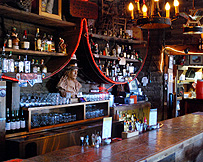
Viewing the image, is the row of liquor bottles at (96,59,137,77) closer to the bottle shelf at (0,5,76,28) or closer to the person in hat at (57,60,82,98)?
the person in hat at (57,60,82,98)

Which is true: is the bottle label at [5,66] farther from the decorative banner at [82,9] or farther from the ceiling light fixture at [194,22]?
the ceiling light fixture at [194,22]

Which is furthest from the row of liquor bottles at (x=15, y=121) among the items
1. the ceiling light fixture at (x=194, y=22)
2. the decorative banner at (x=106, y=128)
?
the ceiling light fixture at (x=194, y=22)

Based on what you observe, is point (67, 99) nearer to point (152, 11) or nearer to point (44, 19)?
point (44, 19)

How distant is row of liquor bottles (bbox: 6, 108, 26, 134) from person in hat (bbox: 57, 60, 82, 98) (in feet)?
3.25

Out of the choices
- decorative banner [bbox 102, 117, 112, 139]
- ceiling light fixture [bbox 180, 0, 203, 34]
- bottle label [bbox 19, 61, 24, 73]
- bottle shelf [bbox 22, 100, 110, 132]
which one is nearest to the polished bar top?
decorative banner [bbox 102, 117, 112, 139]

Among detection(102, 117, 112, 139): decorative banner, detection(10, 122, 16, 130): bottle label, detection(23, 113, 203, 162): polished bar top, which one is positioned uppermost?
detection(102, 117, 112, 139): decorative banner

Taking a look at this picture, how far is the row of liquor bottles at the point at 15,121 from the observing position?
395cm

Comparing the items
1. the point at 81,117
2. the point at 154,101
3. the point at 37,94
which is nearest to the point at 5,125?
the point at 37,94

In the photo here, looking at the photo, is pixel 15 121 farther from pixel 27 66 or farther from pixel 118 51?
pixel 118 51

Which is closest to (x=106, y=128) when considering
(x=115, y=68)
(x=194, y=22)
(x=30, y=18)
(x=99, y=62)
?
(x=30, y=18)

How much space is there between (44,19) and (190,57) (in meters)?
6.01

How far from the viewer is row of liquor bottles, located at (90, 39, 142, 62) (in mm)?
6057

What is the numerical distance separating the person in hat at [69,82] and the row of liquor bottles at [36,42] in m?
0.42

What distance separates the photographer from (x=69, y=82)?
509 cm
